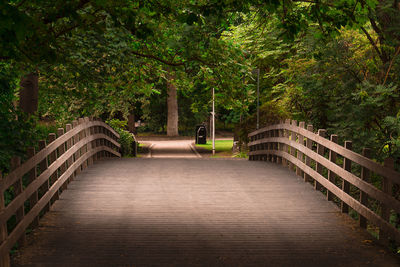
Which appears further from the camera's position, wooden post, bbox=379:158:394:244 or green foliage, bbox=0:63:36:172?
green foliage, bbox=0:63:36:172

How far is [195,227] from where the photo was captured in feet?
25.2

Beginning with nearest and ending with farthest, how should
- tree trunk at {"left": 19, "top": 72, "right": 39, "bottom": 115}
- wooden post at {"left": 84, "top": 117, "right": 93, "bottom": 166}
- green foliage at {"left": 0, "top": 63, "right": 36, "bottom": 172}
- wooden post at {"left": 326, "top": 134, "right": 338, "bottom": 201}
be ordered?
green foliage at {"left": 0, "top": 63, "right": 36, "bottom": 172}
wooden post at {"left": 326, "top": 134, "right": 338, "bottom": 201}
wooden post at {"left": 84, "top": 117, "right": 93, "bottom": 166}
tree trunk at {"left": 19, "top": 72, "right": 39, "bottom": 115}

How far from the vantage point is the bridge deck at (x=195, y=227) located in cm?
634

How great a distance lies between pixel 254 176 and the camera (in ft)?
40.9

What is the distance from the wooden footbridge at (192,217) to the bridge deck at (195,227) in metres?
0.01

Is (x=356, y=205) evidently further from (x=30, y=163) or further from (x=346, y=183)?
(x=30, y=163)

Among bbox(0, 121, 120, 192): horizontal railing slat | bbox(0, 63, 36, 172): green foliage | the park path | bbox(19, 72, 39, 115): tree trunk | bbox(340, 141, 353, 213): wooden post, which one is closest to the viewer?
bbox(0, 121, 120, 192): horizontal railing slat

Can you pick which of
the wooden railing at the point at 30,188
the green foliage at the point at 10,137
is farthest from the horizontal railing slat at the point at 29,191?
the green foliage at the point at 10,137

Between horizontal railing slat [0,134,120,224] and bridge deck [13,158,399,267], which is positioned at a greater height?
horizontal railing slat [0,134,120,224]

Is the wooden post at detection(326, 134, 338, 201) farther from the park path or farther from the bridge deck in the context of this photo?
the park path

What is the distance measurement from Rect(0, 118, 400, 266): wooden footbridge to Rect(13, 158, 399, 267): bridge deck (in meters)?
0.01

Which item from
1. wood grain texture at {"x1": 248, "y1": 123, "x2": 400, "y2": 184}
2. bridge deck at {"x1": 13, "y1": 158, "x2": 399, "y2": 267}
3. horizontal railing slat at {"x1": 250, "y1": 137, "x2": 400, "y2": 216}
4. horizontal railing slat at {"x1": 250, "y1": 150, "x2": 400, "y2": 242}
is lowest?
bridge deck at {"x1": 13, "y1": 158, "x2": 399, "y2": 267}

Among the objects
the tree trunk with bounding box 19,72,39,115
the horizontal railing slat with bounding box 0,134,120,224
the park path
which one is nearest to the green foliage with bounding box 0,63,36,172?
the horizontal railing slat with bounding box 0,134,120,224

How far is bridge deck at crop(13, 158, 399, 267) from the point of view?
6.34 meters
